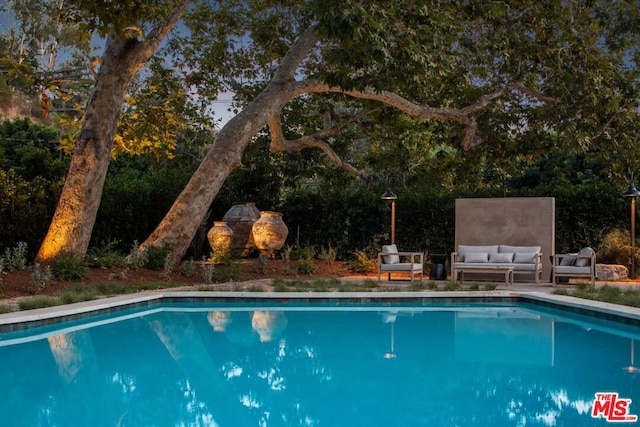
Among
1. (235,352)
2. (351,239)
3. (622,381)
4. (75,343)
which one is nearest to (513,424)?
(622,381)

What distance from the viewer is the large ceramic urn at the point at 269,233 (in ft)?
47.1

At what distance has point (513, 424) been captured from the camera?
390 cm

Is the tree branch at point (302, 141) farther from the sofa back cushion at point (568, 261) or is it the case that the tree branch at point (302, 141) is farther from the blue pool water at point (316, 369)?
the blue pool water at point (316, 369)

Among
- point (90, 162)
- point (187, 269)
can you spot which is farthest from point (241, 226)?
point (90, 162)

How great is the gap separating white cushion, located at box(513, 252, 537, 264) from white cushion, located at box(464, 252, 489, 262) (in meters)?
0.51

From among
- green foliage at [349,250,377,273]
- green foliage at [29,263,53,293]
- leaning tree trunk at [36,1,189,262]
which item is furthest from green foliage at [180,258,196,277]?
green foliage at [349,250,377,273]

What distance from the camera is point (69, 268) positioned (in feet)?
33.2

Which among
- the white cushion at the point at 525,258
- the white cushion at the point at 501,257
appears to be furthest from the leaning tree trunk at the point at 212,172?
the white cushion at the point at 525,258

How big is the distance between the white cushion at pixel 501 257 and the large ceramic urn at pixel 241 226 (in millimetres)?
5719

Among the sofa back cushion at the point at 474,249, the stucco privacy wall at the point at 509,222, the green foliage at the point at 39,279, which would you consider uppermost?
the stucco privacy wall at the point at 509,222

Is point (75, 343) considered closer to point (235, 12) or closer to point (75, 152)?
point (75, 152)

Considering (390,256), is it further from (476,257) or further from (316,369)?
Answer: (316,369)

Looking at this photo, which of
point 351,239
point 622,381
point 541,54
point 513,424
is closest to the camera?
point 513,424

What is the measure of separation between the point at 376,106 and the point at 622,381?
32.5 feet
